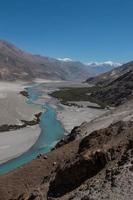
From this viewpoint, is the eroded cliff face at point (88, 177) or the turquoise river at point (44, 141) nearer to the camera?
the eroded cliff face at point (88, 177)

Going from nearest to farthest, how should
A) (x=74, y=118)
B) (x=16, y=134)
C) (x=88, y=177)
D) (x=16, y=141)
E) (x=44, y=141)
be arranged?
(x=88, y=177) → (x=16, y=141) → (x=44, y=141) → (x=16, y=134) → (x=74, y=118)

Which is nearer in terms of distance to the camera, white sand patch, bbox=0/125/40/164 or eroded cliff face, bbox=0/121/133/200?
eroded cliff face, bbox=0/121/133/200

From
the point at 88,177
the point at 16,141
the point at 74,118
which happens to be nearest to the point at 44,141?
the point at 16,141

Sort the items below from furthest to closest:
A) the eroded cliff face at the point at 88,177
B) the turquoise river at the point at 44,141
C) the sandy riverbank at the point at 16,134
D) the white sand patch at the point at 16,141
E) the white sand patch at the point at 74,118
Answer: the white sand patch at the point at 74,118
the sandy riverbank at the point at 16,134
the white sand patch at the point at 16,141
the turquoise river at the point at 44,141
the eroded cliff face at the point at 88,177

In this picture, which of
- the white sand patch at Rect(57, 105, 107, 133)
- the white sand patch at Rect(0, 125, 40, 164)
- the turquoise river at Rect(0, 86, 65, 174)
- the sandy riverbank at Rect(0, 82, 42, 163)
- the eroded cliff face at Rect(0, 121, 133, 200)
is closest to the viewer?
the eroded cliff face at Rect(0, 121, 133, 200)

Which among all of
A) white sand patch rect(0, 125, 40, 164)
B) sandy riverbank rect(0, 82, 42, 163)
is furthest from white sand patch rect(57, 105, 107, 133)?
white sand patch rect(0, 125, 40, 164)

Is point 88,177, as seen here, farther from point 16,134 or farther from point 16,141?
point 16,134

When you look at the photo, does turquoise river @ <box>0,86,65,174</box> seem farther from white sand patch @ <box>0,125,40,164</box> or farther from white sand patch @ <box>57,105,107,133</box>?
white sand patch @ <box>57,105,107,133</box>

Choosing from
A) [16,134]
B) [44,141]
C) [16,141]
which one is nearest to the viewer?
[16,141]

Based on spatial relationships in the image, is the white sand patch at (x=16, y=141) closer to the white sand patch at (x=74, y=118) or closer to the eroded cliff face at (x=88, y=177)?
the white sand patch at (x=74, y=118)

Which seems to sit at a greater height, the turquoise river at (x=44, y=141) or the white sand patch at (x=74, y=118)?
the white sand patch at (x=74, y=118)

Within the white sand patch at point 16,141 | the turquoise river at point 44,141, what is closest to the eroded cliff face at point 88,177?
the turquoise river at point 44,141

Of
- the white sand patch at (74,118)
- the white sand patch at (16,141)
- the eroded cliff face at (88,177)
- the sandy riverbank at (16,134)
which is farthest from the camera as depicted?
the white sand patch at (74,118)
